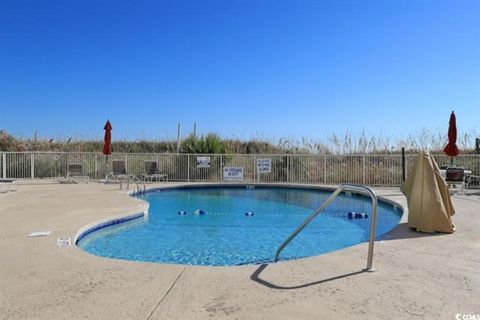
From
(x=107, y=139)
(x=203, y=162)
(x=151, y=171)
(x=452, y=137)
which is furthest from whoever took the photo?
(x=203, y=162)

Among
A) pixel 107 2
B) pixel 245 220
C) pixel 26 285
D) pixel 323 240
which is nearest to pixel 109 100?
pixel 107 2

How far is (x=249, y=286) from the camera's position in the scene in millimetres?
3588

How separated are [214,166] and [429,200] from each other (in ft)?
37.6

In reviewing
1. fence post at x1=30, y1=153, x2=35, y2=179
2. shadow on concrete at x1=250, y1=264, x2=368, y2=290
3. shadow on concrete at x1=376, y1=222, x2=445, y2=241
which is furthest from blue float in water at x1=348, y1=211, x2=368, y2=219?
fence post at x1=30, y1=153, x2=35, y2=179

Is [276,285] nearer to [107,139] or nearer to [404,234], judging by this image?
[404,234]

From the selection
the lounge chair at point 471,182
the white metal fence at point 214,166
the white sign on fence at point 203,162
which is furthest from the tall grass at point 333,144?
the lounge chair at point 471,182

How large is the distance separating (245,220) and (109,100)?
16.2 meters

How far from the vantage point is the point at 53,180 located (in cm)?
1572

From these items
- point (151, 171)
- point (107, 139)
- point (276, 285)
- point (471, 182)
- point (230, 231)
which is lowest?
point (230, 231)

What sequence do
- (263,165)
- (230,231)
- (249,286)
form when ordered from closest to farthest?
1. (249,286)
2. (230,231)
3. (263,165)

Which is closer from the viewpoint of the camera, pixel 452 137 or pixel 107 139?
pixel 452 137

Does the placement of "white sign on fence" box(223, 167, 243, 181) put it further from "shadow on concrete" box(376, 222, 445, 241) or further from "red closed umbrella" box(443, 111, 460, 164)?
"shadow on concrete" box(376, 222, 445, 241)

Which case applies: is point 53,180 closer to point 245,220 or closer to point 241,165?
point 241,165

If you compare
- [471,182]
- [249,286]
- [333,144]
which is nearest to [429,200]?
[249,286]
